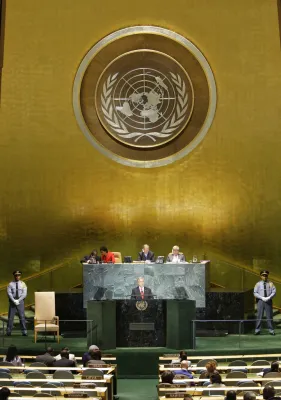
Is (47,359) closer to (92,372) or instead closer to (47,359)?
(47,359)

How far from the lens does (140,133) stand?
19750 mm

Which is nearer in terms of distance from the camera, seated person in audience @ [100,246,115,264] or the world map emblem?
seated person in audience @ [100,246,115,264]

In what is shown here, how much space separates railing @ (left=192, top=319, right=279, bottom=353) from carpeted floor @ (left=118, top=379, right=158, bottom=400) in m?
1.22

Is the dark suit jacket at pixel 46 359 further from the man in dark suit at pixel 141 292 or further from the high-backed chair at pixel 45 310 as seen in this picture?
the man in dark suit at pixel 141 292

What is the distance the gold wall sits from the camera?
758 inches

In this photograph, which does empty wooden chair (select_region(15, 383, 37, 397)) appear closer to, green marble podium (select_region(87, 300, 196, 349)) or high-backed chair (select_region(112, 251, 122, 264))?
green marble podium (select_region(87, 300, 196, 349))

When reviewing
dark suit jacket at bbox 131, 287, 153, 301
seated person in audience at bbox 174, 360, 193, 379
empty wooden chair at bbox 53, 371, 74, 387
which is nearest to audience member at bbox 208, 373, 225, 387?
seated person in audience at bbox 174, 360, 193, 379

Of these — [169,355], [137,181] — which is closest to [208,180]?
[137,181]

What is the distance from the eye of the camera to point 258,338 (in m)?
16.6

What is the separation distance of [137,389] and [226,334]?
116 inches

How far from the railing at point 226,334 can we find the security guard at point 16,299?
10.2 feet

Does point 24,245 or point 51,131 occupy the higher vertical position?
point 51,131

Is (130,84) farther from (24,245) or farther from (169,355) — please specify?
(169,355)

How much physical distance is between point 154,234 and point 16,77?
4.26 meters
